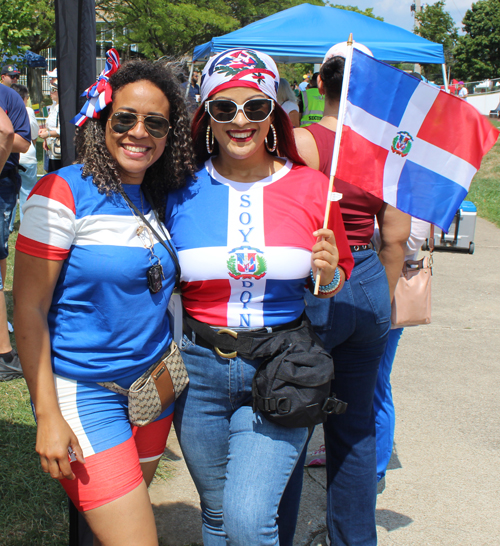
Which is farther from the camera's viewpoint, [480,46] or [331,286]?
[480,46]

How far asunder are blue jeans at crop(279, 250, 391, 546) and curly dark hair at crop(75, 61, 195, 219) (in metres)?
0.72

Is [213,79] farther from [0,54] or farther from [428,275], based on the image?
[0,54]

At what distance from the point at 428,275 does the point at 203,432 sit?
1.67m

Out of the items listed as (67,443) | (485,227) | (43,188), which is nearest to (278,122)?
(43,188)

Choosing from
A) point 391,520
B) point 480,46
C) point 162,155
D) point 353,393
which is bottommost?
point 391,520

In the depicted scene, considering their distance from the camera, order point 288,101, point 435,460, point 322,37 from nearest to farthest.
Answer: point 435,460 → point 288,101 → point 322,37

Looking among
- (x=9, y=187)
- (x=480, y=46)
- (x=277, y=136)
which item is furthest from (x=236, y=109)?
(x=480, y=46)

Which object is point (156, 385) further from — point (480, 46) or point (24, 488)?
point (480, 46)

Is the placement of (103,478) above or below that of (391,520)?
above

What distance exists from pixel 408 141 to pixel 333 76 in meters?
0.49

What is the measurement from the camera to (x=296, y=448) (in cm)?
194

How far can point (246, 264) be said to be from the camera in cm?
190

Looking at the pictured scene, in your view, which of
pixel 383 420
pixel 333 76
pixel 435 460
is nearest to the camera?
pixel 333 76

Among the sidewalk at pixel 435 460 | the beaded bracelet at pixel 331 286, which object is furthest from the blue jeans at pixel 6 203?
the beaded bracelet at pixel 331 286
